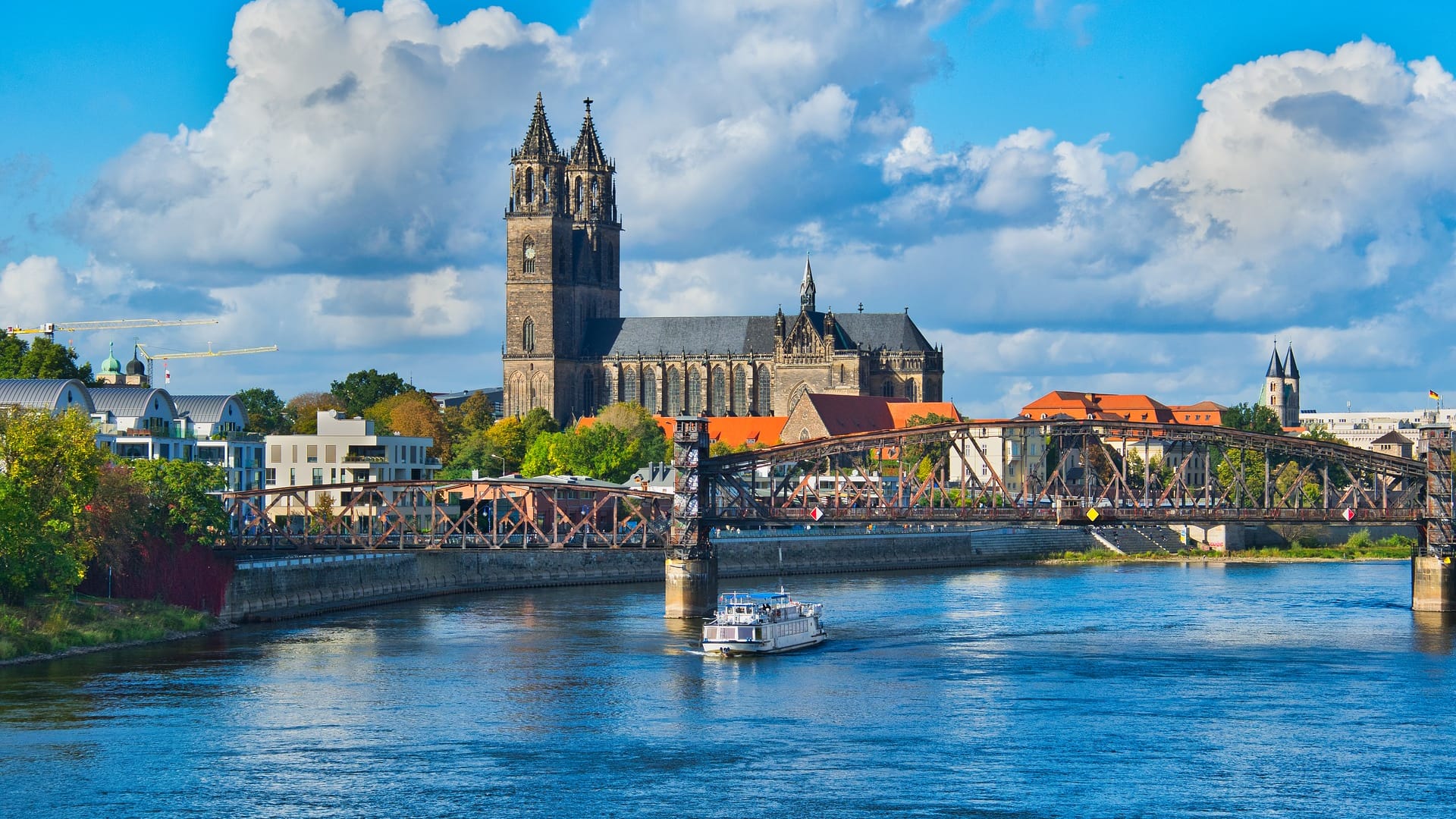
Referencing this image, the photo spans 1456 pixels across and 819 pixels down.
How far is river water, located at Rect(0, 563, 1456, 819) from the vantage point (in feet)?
183

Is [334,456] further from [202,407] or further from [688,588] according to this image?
[688,588]

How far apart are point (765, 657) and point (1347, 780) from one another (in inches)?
1250

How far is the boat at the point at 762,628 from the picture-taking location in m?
85.3

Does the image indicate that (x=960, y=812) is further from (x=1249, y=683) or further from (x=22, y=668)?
(x=22, y=668)

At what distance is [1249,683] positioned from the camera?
7650 centimetres

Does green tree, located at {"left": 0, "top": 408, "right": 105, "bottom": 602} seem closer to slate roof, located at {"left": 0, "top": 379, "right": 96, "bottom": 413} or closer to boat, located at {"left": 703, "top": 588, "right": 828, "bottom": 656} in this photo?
boat, located at {"left": 703, "top": 588, "right": 828, "bottom": 656}

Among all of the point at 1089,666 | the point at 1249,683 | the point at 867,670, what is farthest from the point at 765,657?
the point at 1249,683

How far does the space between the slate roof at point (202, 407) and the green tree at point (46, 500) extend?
69.6m

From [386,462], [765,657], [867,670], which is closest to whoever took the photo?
[867,670]

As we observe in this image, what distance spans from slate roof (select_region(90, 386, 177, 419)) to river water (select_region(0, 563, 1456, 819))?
4637 centimetres

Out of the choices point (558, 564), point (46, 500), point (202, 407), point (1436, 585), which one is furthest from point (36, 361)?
point (1436, 585)

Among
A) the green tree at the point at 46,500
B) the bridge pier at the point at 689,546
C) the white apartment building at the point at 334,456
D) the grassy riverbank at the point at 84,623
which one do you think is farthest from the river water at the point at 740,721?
the white apartment building at the point at 334,456

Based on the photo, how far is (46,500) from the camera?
85.5m

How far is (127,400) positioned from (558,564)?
34.4 m
